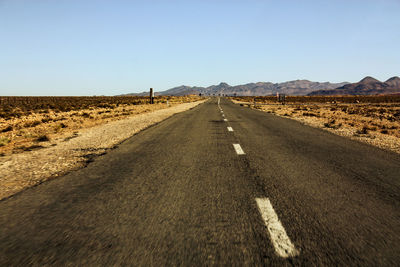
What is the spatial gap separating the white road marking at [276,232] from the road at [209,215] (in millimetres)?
12

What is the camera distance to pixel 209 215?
3.32 meters

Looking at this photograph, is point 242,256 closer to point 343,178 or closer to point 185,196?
point 185,196

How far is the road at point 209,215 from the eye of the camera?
2.48m

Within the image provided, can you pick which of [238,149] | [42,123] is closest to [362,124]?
[238,149]

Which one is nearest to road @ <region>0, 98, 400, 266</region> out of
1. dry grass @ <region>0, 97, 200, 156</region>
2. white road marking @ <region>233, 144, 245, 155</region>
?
white road marking @ <region>233, 144, 245, 155</region>

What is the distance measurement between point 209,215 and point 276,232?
0.83 m

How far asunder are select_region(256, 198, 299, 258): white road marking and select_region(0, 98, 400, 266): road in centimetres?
1

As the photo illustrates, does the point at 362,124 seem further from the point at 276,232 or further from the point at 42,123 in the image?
the point at 42,123

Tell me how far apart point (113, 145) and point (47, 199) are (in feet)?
15.8

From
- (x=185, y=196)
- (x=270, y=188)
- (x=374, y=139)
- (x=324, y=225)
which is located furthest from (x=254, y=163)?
(x=374, y=139)

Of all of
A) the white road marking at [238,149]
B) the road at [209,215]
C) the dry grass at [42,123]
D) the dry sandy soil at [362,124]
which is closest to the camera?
the road at [209,215]

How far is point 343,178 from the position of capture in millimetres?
5027

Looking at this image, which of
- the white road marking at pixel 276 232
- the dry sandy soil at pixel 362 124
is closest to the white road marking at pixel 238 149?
the white road marking at pixel 276 232

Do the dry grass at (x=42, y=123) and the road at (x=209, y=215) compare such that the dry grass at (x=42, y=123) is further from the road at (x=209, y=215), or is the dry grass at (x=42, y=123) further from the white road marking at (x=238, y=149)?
the white road marking at (x=238, y=149)
